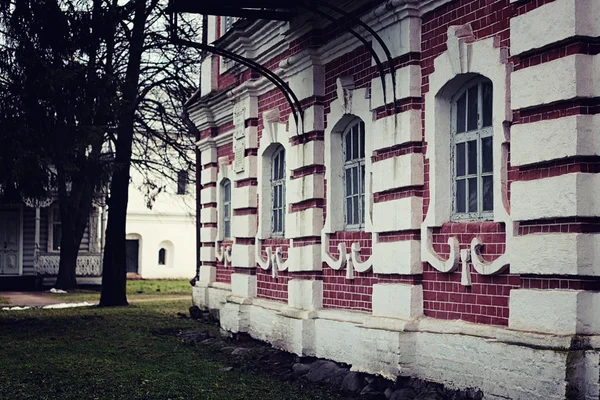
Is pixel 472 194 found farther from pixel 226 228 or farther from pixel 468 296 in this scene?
pixel 226 228

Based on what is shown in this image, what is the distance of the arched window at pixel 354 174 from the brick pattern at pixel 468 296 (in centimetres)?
214

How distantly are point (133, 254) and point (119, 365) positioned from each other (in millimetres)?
30785

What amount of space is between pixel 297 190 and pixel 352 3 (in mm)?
2968

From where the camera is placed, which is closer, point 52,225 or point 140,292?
point 140,292

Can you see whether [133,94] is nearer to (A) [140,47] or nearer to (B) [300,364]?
(A) [140,47]

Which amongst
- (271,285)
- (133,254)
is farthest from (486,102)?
(133,254)

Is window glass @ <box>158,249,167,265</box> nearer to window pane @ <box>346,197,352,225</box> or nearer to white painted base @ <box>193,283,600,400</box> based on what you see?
white painted base @ <box>193,283,600,400</box>

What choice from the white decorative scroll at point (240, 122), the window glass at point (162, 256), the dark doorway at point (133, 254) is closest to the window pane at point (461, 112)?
the white decorative scroll at point (240, 122)

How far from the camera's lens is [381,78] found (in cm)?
1109

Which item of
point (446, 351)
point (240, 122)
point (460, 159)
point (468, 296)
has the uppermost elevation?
point (240, 122)

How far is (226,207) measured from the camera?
19406mm

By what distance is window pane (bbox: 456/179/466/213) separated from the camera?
32.3 feet

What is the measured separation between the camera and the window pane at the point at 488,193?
9.30 metres

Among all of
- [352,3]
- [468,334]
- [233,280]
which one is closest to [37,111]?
[233,280]
